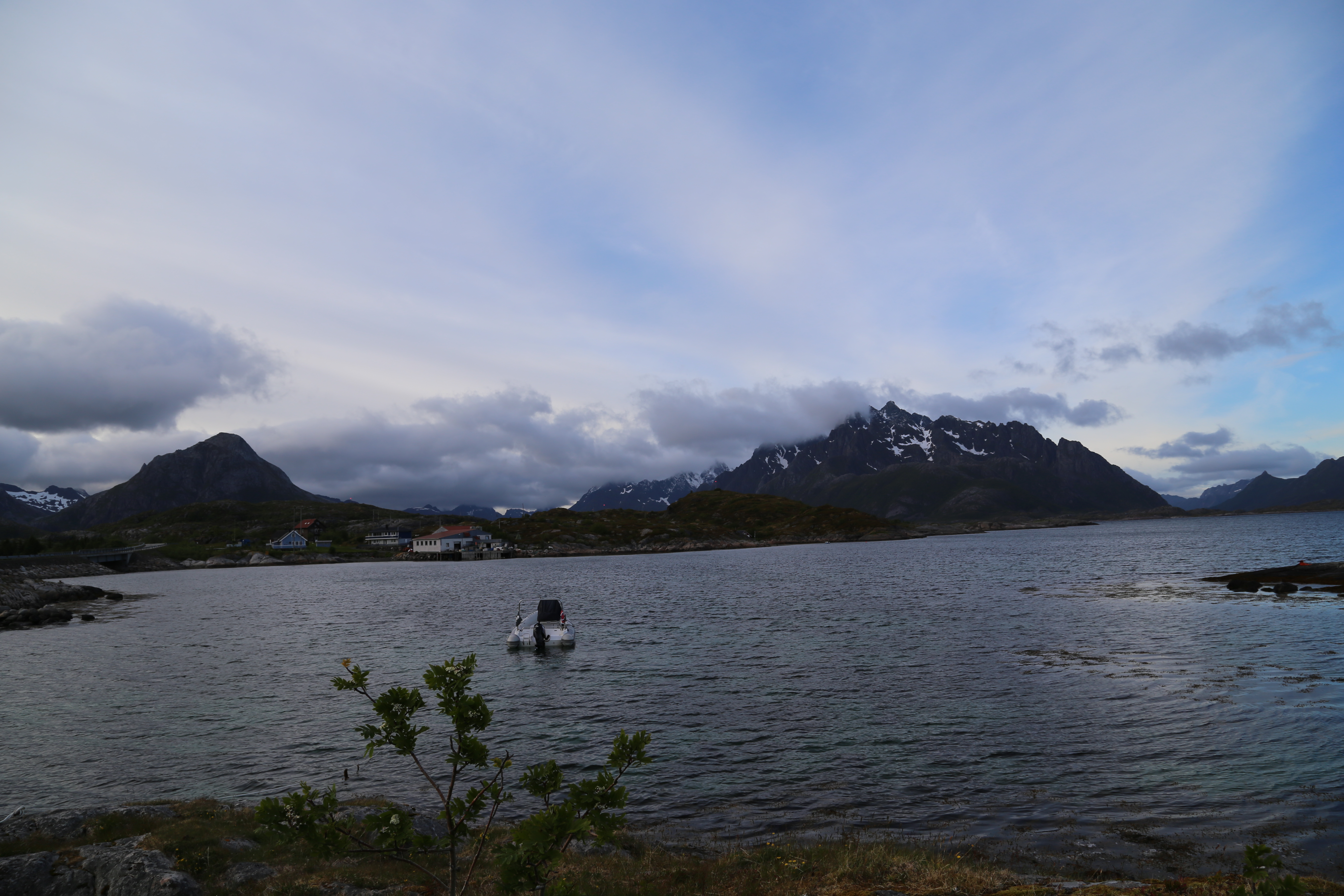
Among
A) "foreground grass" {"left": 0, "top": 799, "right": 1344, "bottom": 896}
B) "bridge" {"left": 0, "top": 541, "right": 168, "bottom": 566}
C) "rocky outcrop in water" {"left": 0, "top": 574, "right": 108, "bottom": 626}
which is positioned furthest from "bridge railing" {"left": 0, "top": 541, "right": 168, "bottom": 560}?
"foreground grass" {"left": 0, "top": 799, "right": 1344, "bottom": 896}

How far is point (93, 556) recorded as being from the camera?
548 feet

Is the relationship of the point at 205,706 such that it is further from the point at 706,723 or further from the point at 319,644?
the point at 706,723

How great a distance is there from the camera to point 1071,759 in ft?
72.9

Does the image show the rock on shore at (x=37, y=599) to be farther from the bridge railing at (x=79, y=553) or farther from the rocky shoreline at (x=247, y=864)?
the rocky shoreline at (x=247, y=864)

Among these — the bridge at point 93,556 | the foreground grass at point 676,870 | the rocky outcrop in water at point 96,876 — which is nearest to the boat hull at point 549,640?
the foreground grass at point 676,870

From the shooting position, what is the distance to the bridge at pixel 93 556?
144000 millimetres

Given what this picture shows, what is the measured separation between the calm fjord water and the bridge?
110307mm

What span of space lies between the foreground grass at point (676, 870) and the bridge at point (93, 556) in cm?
17840

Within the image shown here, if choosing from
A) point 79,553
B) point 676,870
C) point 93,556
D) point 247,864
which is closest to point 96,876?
point 247,864

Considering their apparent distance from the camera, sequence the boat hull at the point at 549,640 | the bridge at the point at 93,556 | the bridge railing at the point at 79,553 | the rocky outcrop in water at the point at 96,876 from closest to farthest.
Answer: the rocky outcrop in water at the point at 96,876, the boat hull at the point at 549,640, the bridge railing at the point at 79,553, the bridge at the point at 93,556

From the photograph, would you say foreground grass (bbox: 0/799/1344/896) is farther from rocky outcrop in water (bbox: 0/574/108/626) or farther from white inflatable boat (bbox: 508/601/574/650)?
rocky outcrop in water (bbox: 0/574/108/626)

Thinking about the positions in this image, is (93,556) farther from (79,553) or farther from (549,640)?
(549,640)

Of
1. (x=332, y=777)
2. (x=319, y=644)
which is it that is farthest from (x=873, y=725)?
Answer: (x=319, y=644)

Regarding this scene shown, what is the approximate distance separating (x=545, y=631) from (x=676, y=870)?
37.3 m
